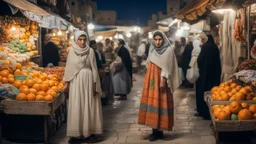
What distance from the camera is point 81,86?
22.9ft

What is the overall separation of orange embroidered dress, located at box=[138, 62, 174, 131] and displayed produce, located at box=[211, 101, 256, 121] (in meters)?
1.08

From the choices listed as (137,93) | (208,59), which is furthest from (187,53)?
(208,59)

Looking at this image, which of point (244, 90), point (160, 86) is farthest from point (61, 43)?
point (244, 90)

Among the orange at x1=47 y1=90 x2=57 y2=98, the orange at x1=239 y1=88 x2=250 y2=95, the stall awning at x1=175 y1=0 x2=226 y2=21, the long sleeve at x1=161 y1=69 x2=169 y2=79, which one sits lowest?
the orange at x1=47 y1=90 x2=57 y2=98

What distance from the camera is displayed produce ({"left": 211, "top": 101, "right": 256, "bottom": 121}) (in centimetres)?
608

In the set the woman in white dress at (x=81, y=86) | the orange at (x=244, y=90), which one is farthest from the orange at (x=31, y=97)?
the orange at (x=244, y=90)

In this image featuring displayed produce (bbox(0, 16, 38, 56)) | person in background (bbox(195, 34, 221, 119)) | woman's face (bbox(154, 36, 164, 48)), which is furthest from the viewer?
person in background (bbox(195, 34, 221, 119))

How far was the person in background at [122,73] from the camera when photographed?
42.0ft

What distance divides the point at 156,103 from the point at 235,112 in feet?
5.07

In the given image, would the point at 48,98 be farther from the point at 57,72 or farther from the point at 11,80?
the point at 57,72

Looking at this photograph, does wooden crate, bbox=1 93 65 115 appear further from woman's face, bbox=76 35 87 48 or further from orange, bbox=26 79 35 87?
woman's face, bbox=76 35 87 48

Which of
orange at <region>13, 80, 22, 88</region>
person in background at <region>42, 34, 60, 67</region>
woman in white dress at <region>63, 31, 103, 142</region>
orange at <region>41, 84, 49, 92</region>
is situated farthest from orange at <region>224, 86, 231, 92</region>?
person in background at <region>42, 34, 60, 67</region>

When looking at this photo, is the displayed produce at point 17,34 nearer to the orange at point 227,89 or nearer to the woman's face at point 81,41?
the woman's face at point 81,41

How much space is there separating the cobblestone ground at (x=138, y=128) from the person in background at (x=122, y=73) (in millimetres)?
1110
